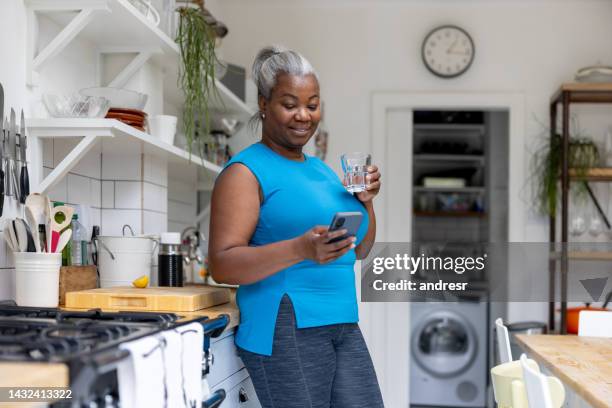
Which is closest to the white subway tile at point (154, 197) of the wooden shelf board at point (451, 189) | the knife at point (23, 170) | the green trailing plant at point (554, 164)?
the knife at point (23, 170)

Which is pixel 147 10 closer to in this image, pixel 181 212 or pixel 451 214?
pixel 181 212

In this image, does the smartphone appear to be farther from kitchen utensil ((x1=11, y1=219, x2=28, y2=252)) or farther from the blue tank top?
kitchen utensil ((x1=11, y1=219, x2=28, y2=252))

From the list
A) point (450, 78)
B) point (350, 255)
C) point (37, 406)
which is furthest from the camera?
point (450, 78)

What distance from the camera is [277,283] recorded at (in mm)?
1738

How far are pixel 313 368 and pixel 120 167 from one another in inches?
47.9

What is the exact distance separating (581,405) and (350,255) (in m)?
1.03

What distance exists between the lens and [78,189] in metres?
2.45

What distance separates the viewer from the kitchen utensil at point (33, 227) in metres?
1.88

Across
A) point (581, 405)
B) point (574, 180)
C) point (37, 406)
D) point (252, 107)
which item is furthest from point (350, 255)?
point (574, 180)

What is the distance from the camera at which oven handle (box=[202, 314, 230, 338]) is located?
1.64 meters

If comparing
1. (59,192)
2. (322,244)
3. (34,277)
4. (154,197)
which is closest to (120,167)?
(154,197)

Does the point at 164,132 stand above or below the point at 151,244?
above

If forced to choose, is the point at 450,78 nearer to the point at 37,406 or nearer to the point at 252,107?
the point at 252,107

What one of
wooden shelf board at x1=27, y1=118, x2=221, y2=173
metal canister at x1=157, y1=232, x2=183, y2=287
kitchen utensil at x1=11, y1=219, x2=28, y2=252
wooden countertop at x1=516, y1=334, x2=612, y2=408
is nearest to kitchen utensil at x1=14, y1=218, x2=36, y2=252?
kitchen utensil at x1=11, y1=219, x2=28, y2=252
